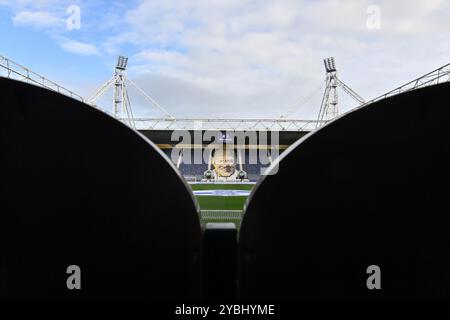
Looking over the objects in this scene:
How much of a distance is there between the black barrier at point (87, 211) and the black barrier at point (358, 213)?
1.76 feet

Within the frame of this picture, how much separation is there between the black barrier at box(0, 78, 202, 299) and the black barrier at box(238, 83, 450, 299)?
1.76 feet

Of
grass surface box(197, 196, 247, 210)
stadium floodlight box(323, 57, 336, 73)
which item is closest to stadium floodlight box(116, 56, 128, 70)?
stadium floodlight box(323, 57, 336, 73)

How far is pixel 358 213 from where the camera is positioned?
Result: 198 centimetres

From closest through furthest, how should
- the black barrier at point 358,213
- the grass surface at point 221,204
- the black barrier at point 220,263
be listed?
the black barrier at point 358,213
the black barrier at point 220,263
the grass surface at point 221,204

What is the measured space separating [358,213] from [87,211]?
1802 mm

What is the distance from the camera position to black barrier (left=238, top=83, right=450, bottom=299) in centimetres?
191

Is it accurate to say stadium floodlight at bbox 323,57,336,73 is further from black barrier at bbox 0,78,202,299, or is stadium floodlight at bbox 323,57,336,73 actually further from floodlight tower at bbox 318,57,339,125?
black barrier at bbox 0,78,202,299

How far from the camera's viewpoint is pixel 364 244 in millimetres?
1994

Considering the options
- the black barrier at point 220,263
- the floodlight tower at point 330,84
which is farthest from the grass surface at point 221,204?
the floodlight tower at point 330,84

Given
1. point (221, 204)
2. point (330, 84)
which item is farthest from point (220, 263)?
point (330, 84)

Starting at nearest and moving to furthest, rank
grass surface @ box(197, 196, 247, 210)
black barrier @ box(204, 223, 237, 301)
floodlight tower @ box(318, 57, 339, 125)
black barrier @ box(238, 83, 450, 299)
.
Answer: black barrier @ box(238, 83, 450, 299) → black barrier @ box(204, 223, 237, 301) → grass surface @ box(197, 196, 247, 210) → floodlight tower @ box(318, 57, 339, 125)

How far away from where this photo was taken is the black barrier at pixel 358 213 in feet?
6.26

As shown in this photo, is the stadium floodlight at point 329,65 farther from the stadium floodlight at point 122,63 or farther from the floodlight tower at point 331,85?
the stadium floodlight at point 122,63

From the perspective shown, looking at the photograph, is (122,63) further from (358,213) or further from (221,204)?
(358,213)
